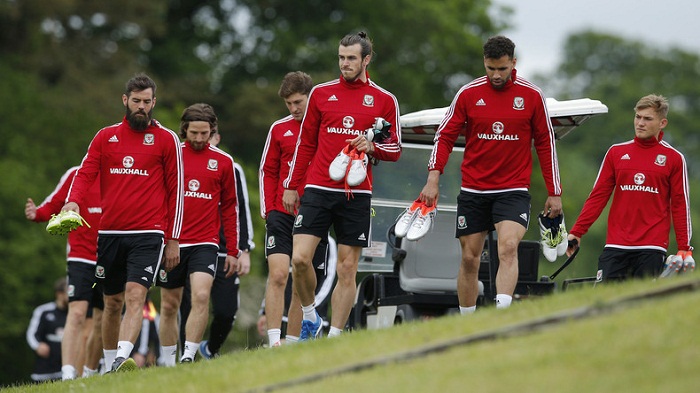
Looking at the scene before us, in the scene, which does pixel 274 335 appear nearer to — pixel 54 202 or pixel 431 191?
pixel 431 191

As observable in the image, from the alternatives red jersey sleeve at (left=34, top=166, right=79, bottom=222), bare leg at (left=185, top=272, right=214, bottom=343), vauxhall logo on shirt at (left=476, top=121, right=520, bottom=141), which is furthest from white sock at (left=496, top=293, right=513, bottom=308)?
red jersey sleeve at (left=34, top=166, right=79, bottom=222)

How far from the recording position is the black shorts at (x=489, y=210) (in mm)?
12414

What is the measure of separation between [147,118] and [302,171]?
1.63 meters

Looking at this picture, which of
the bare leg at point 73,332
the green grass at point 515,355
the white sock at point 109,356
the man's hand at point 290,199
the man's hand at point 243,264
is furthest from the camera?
the bare leg at point 73,332

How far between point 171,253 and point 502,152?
3.43 meters

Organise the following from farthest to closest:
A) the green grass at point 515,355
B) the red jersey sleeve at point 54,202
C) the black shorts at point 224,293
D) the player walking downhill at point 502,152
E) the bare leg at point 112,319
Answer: the black shorts at point 224,293 < the red jersey sleeve at point 54,202 < the bare leg at point 112,319 < the player walking downhill at point 502,152 < the green grass at point 515,355

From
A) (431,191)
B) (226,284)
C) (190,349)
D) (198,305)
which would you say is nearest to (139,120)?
(198,305)

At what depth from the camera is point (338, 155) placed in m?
12.4

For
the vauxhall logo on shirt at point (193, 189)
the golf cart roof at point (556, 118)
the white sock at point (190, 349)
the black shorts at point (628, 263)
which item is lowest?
the white sock at point (190, 349)

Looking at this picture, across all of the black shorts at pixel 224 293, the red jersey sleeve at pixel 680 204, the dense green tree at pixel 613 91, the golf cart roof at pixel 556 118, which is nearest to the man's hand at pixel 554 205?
the golf cart roof at pixel 556 118

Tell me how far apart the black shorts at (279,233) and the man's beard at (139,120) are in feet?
5.60

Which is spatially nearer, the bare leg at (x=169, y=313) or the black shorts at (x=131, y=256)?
the black shorts at (x=131, y=256)

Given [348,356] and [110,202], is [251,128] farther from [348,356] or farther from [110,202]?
[348,356]

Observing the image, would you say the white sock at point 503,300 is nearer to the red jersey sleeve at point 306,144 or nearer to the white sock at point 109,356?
the red jersey sleeve at point 306,144
